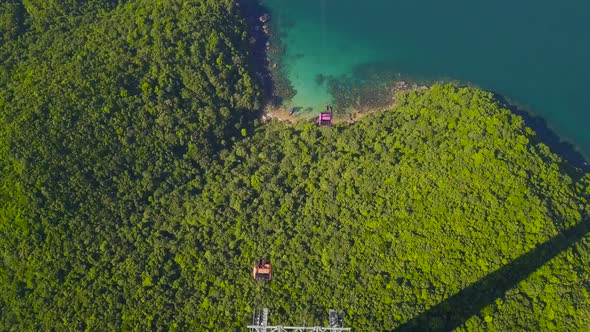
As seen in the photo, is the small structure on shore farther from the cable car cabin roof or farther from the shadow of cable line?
the shadow of cable line

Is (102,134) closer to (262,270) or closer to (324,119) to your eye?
(262,270)

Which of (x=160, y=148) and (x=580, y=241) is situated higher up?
(x=160, y=148)

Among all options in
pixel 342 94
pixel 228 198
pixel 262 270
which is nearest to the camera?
pixel 262 270

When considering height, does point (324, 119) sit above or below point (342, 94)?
below

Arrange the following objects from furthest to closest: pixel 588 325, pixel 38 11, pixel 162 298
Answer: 1. pixel 38 11
2. pixel 162 298
3. pixel 588 325

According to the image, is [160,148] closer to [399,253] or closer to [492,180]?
[399,253]

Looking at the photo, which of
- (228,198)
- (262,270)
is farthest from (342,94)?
(262,270)

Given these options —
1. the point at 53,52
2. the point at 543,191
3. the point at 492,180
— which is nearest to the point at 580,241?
the point at 543,191

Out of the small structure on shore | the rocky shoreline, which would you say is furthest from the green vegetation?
the rocky shoreline
